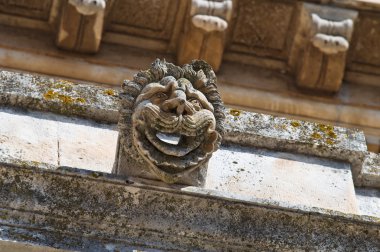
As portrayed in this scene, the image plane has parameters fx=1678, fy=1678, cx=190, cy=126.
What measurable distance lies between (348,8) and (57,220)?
447 cm

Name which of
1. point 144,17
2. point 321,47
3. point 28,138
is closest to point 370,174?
point 28,138

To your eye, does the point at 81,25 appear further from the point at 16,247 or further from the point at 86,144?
the point at 16,247

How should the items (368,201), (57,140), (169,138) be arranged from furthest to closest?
(368,201) → (57,140) → (169,138)

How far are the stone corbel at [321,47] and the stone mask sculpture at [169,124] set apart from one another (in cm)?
375

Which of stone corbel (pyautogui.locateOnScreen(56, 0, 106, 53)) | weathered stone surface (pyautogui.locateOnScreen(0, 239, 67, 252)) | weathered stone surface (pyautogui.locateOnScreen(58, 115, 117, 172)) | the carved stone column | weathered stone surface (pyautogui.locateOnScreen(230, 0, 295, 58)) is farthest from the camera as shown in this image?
weathered stone surface (pyautogui.locateOnScreen(230, 0, 295, 58))

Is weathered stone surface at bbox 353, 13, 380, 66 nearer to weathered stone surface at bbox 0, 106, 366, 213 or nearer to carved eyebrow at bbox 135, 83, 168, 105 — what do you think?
weathered stone surface at bbox 0, 106, 366, 213

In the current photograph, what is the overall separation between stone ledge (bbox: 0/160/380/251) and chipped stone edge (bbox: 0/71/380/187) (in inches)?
30.4

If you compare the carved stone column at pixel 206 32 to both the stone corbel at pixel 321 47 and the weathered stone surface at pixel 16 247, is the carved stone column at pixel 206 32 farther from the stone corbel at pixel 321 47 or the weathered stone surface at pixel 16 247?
the weathered stone surface at pixel 16 247

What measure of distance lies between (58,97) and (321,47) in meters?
3.36

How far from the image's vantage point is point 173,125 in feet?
20.4

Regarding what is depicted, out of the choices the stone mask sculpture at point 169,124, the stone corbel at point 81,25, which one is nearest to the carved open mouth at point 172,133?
the stone mask sculpture at point 169,124

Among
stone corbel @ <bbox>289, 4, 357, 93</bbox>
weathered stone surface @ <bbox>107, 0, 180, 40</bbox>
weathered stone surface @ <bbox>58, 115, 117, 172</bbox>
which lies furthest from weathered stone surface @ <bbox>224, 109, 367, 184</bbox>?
weathered stone surface @ <bbox>107, 0, 180, 40</bbox>

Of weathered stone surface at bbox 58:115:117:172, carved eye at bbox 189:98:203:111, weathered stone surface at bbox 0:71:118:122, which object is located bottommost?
weathered stone surface at bbox 58:115:117:172

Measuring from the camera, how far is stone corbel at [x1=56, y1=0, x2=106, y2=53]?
390 inches
